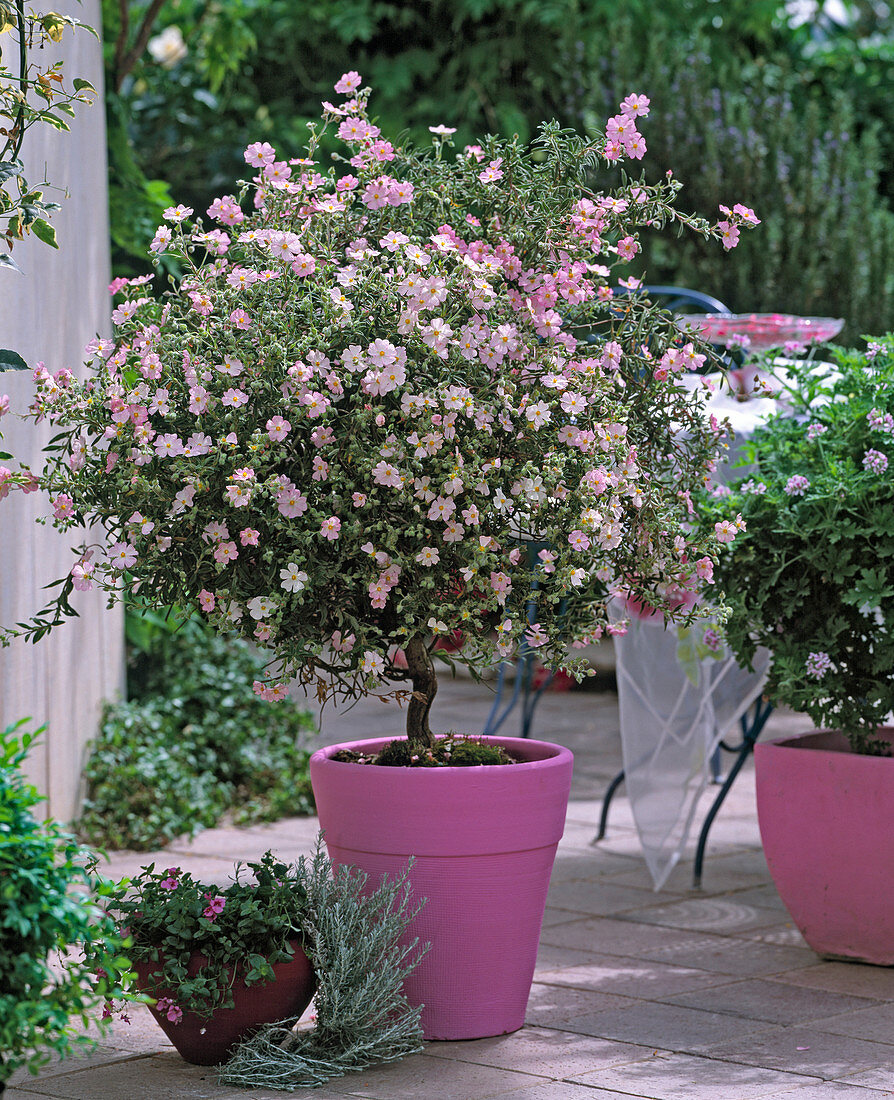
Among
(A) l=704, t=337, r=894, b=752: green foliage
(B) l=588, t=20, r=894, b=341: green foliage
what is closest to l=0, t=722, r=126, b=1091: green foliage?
(A) l=704, t=337, r=894, b=752: green foliage

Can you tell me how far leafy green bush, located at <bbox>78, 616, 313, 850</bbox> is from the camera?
15.6ft

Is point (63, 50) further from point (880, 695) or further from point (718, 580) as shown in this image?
point (880, 695)

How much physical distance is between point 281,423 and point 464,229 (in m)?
0.69

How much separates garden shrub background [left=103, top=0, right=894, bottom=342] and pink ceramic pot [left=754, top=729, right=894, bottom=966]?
4309mm

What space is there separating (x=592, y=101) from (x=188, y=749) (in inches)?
172

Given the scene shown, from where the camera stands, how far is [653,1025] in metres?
3.18

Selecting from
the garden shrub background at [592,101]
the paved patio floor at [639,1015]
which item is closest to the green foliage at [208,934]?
the paved patio floor at [639,1015]

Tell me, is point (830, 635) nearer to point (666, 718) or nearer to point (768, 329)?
point (666, 718)

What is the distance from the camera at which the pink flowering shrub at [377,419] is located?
2754 mm

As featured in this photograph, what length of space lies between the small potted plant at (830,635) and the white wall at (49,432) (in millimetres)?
1841

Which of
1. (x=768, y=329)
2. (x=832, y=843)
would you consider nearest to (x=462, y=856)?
(x=832, y=843)

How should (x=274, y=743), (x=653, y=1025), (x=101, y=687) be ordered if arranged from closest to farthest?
(x=653, y=1025) → (x=101, y=687) → (x=274, y=743)

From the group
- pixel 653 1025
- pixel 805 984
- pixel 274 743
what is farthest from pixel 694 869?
pixel 274 743

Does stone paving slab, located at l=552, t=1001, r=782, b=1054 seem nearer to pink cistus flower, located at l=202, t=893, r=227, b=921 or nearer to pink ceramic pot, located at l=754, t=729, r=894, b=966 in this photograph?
pink ceramic pot, located at l=754, t=729, r=894, b=966
